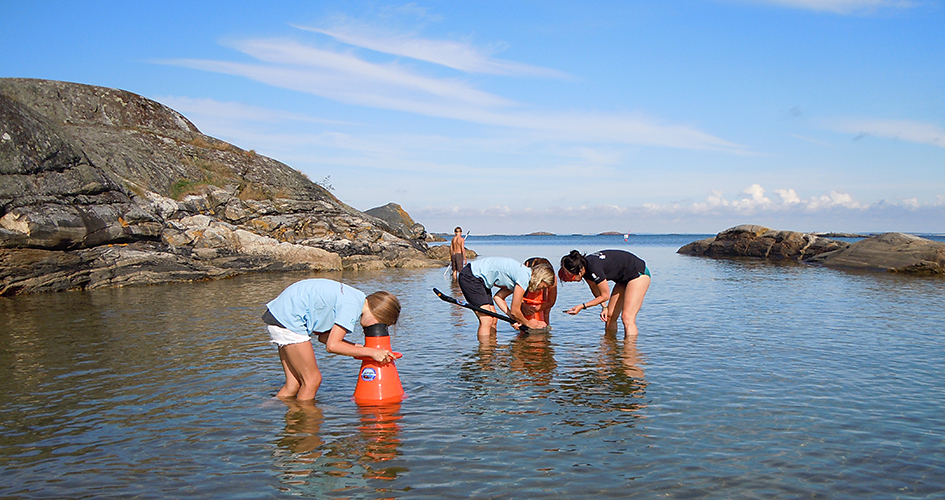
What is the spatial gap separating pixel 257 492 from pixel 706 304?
41.7 feet

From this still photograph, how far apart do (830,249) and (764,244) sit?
401cm

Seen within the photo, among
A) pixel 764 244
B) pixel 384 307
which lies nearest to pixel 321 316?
pixel 384 307

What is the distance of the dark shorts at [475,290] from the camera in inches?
379

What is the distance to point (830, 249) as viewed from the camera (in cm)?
3272

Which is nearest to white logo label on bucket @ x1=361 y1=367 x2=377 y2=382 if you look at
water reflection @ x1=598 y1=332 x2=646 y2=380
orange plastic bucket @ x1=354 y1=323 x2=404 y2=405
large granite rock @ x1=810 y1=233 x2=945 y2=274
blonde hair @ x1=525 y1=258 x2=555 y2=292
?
orange plastic bucket @ x1=354 y1=323 x2=404 y2=405

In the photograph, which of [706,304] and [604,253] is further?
[706,304]

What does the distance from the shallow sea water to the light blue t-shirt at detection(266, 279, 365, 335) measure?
94 centimetres

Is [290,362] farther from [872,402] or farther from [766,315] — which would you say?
[766,315]

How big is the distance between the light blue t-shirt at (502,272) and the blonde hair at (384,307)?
3339 mm

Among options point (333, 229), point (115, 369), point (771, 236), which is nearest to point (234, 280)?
point (333, 229)

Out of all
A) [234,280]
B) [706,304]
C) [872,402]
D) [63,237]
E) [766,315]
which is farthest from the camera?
[234,280]

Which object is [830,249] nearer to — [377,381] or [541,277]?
[541,277]

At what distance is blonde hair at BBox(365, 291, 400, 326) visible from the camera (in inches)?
237

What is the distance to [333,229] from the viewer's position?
91.2ft
